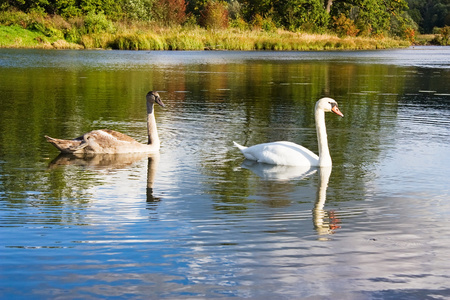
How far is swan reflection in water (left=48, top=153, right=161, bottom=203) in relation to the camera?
9148 millimetres

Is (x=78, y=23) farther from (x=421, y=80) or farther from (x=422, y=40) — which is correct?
(x=422, y=40)

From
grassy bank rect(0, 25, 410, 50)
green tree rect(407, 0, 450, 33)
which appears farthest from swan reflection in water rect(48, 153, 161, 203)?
green tree rect(407, 0, 450, 33)

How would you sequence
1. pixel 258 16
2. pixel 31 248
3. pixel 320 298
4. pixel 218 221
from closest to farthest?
pixel 320 298, pixel 31 248, pixel 218 221, pixel 258 16

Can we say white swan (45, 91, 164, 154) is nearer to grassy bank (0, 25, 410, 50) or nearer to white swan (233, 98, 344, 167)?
white swan (233, 98, 344, 167)

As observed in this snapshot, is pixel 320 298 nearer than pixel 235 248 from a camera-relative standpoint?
Yes

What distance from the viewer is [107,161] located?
31.5 ft

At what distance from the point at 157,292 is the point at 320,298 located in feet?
3.51

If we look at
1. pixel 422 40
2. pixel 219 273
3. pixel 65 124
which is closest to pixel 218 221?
pixel 219 273

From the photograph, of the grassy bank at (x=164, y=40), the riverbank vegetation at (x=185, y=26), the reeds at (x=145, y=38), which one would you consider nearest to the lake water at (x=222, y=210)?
the grassy bank at (x=164, y=40)

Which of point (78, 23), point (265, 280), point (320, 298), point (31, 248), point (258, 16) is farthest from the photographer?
point (258, 16)

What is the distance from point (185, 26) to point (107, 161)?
51.4 meters

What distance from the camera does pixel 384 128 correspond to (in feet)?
42.4

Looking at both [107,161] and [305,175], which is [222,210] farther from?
[107,161]

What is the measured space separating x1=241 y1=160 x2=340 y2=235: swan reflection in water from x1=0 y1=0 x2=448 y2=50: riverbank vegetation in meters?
41.6
